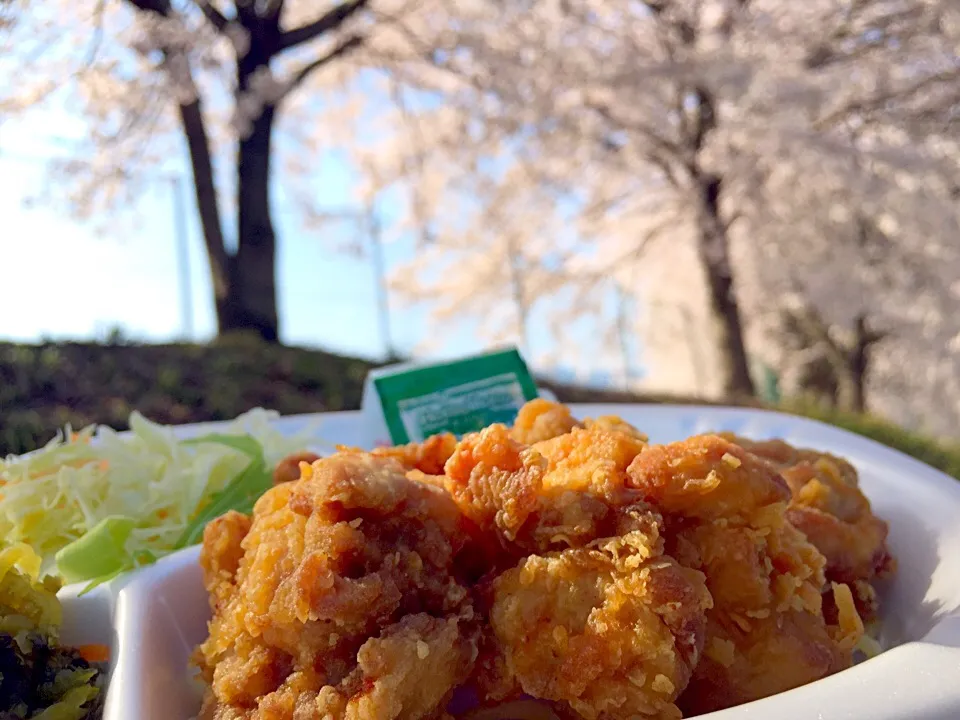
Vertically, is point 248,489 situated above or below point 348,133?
below

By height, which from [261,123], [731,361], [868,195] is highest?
[261,123]

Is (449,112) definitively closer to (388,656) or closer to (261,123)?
(261,123)

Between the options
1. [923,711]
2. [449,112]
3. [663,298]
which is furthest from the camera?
[663,298]

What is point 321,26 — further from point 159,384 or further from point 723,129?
point 723,129

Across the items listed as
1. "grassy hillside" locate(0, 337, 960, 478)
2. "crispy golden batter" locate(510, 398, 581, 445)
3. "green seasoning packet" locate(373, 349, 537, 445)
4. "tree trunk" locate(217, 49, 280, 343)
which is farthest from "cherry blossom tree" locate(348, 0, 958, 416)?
"crispy golden batter" locate(510, 398, 581, 445)

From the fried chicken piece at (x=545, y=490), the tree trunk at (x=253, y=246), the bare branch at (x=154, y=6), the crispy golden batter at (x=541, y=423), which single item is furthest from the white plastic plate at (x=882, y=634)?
the bare branch at (x=154, y=6)

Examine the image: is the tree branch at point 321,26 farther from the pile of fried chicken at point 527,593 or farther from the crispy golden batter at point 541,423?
the pile of fried chicken at point 527,593

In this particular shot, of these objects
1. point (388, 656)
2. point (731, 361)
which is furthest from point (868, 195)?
point (388, 656)
